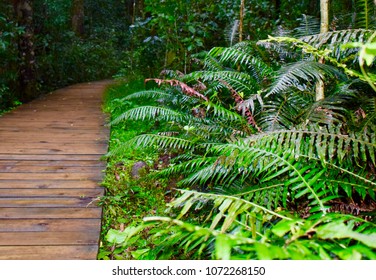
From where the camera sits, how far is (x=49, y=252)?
7.68 ft

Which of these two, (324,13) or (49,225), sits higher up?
(324,13)

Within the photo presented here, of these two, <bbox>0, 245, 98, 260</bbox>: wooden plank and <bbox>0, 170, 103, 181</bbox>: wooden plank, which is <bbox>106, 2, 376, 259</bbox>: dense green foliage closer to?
<bbox>0, 245, 98, 260</bbox>: wooden plank

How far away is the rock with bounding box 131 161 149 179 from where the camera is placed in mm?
3559

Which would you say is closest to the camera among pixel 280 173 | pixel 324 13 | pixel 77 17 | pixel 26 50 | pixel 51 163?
pixel 280 173

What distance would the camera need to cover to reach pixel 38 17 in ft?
27.7

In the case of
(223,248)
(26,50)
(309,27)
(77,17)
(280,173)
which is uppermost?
(77,17)

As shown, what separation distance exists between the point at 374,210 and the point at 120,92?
5.51 meters

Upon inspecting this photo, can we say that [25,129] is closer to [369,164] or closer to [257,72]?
[257,72]

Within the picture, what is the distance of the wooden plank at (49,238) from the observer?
244 centimetres

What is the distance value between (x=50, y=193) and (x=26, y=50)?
4.71 metres

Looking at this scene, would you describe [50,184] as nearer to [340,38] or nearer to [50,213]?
[50,213]

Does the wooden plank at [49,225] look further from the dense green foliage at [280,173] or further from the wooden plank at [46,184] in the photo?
the wooden plank at [46,184]

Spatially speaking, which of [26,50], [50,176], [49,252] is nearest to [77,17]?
[26,50]
